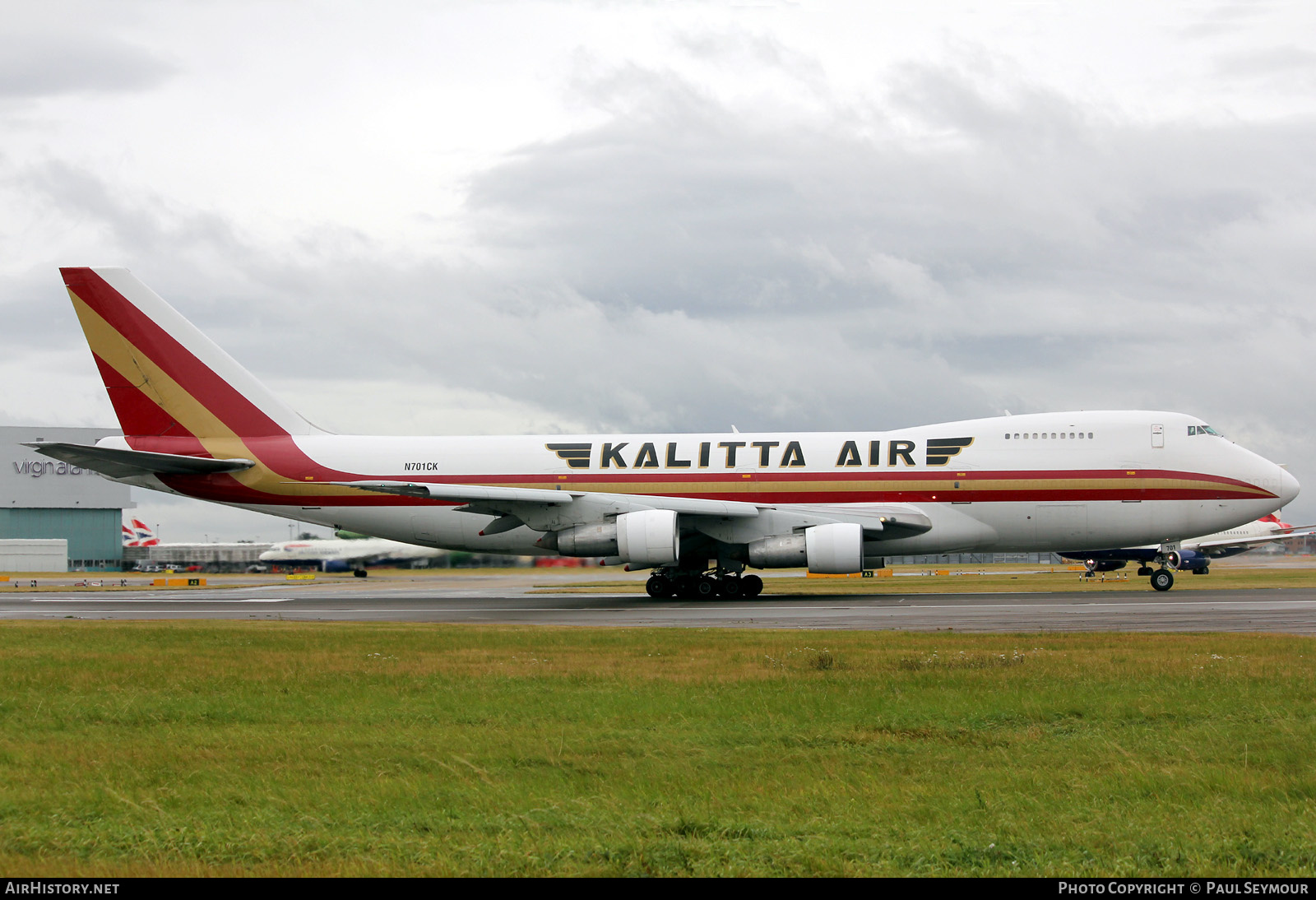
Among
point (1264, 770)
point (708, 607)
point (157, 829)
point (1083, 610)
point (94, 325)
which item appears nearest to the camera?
point (157, 829)

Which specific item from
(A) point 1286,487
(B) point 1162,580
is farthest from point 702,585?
(A) point 1286,487

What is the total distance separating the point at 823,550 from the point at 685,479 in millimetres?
5234

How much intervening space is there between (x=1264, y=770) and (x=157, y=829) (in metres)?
7.48

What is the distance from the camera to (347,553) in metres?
80.7

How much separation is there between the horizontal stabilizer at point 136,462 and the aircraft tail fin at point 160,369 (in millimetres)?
1150

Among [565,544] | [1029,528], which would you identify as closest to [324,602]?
[565,544]

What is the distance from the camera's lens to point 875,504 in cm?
3266

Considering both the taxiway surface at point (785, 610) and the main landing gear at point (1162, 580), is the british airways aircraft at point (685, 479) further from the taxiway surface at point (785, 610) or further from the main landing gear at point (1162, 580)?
the taxiway surface at point (785, 610)

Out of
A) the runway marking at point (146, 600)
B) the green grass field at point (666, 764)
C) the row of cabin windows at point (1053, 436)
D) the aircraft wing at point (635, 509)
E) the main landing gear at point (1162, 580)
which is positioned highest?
the row of cabin windows at point (1053, 436)

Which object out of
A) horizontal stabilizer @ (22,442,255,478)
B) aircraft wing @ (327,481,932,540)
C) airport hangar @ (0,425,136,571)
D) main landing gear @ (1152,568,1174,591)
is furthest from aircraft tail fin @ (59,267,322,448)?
airport hangar @ (0,425,136,571)

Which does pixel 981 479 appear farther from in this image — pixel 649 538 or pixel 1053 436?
pixel 649 538

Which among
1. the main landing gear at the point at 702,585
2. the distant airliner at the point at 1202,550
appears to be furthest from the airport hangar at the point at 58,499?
the distant airliner at the point at 1202,550

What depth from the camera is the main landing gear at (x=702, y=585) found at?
3359cm
